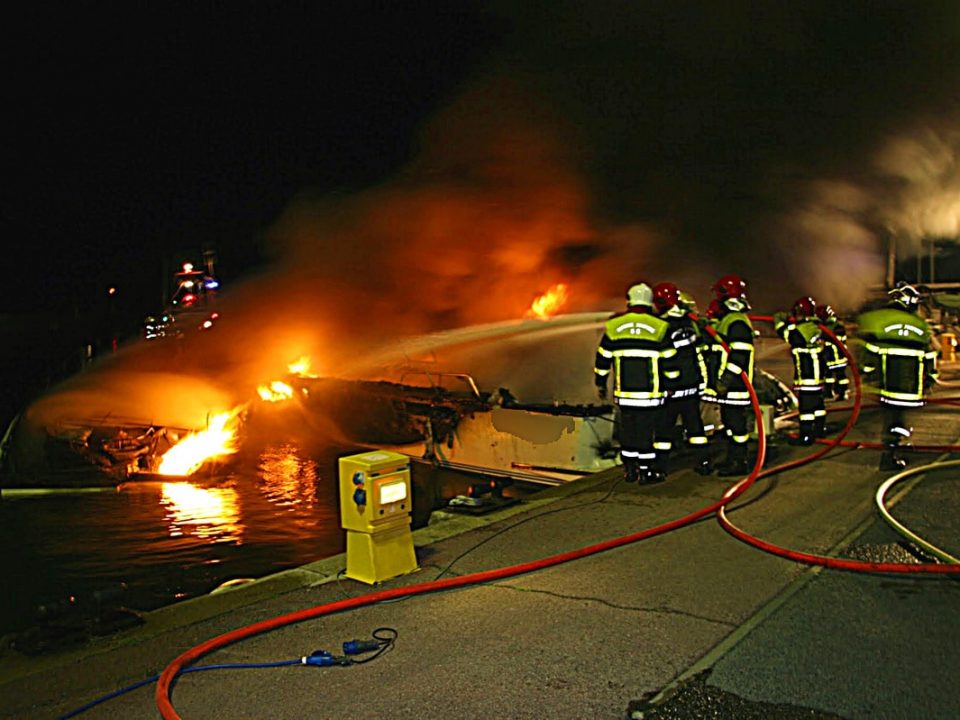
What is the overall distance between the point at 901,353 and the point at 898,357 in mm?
46

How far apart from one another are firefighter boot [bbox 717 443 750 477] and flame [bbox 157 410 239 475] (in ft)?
29.0

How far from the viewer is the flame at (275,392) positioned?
51.4ft

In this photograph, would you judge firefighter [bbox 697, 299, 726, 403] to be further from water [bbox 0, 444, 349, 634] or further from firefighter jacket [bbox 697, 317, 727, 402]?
water [bbox 0, 444, 349, 634]

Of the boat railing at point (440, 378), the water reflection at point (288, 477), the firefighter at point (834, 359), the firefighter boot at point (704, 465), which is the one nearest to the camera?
the firefighter boot at point (704, 465)

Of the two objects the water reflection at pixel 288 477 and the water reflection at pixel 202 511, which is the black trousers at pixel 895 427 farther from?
the water reflection at pixel 288 477

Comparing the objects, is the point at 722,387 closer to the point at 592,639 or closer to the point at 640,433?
the point at 640,433

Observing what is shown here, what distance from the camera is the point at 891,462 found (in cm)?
714

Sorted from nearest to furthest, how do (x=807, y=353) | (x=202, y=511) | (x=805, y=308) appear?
(x=807, y=353) → (x=805, y=308) → (x=202, y=511)

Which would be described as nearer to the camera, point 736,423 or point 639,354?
point 639,354

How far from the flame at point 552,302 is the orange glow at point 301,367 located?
16.3 ft

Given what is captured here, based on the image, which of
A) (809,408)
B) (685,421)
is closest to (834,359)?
(809,408)

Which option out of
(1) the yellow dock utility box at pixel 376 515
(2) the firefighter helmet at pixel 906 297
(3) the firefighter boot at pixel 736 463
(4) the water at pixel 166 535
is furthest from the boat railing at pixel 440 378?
(1) the yellow dock utility box at pixel 376 515

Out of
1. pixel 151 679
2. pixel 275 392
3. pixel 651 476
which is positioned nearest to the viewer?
pixel 151 679

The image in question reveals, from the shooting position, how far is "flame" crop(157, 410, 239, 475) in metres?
12.8
